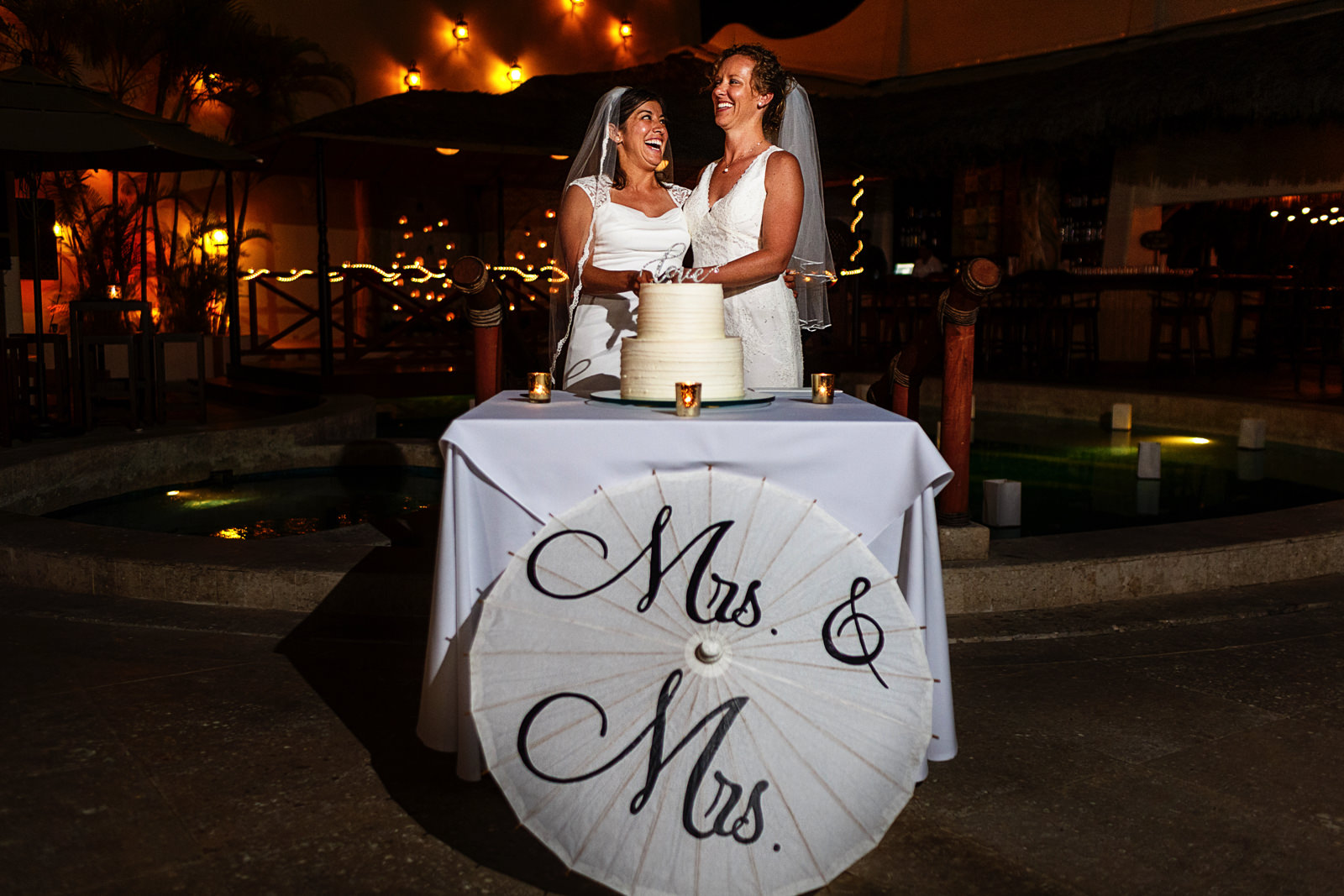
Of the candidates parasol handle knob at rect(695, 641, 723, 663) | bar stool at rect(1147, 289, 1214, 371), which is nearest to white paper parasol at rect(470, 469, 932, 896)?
parasol handle knob at rect(695, 641, 723, 663)

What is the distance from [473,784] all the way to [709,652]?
797mm

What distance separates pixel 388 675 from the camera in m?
3.03

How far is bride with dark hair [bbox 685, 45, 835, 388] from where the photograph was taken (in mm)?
2938

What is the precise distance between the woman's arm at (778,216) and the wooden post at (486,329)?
0.81 metres

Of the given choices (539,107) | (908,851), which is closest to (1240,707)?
(908,851)

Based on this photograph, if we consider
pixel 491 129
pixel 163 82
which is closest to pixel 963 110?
pixel 491 129

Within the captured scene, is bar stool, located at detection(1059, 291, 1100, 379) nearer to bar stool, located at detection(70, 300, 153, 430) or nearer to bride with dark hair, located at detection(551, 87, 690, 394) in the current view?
bar stool, located at detection(70, 300, 153, 430)

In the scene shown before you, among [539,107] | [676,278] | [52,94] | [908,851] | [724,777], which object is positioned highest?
[539,107]

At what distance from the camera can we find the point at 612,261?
3301mm

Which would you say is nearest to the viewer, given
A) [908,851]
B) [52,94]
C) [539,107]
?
[908,851]

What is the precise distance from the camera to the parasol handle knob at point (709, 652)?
71.4 inches

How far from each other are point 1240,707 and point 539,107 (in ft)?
31.8

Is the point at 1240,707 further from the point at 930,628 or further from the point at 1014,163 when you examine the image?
the point at 1014,163

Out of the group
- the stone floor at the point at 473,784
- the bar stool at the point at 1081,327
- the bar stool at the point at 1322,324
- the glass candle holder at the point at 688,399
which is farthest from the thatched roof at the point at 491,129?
the glass candle holder at the point at 688,399
